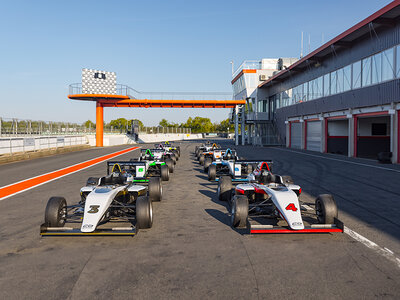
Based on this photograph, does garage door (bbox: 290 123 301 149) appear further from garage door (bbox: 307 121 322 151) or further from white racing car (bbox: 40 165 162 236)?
white racing car (bbox: 40 165 162 236)

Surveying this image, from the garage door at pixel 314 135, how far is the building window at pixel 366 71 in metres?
7.66

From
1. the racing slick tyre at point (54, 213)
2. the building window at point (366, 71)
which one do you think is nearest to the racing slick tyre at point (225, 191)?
the racing slick tyre at point (54, 213)

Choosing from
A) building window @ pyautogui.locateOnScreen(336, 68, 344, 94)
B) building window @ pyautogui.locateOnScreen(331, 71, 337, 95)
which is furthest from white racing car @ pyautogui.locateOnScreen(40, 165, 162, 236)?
building window @ pyautogui.locateOnScreen(331, 71, 337, 95)

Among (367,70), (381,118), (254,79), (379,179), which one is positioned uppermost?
(254,79)

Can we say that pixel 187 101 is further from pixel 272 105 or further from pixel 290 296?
pixel 290 296

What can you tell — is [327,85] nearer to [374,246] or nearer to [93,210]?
[374,246]

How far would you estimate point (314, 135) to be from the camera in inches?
1196

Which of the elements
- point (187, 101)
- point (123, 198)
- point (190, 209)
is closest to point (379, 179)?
point (190, 209)

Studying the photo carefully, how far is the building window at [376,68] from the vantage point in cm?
1983

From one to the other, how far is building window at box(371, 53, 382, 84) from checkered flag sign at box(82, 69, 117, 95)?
32.1m

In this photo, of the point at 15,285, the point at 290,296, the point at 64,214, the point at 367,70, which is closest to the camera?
the point at 290,296

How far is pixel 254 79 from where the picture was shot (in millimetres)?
47062

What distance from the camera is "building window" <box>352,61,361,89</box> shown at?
22.2 metres

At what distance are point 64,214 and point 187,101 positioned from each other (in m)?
39.9
